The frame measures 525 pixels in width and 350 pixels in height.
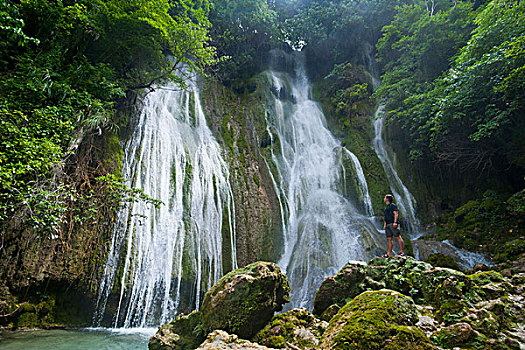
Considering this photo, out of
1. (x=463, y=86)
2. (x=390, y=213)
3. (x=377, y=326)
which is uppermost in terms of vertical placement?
(x=463, y=86)

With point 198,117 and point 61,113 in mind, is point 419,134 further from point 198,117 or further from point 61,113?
point 61,113

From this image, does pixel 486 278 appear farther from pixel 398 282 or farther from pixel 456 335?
pixel 456 335

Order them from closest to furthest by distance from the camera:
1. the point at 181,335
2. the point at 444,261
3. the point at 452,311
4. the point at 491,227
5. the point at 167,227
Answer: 1. the point at 452,311
2. the point at 181,335
3. the point at 167,227
4. the point at 444,261
5. the point at 491,227

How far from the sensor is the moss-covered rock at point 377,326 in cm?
207

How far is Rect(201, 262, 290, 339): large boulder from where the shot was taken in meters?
3.54

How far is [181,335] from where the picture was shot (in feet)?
12.7

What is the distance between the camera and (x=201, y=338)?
11.9ft

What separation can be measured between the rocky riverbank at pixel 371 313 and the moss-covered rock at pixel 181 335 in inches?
0.6

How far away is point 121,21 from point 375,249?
34.2 feet

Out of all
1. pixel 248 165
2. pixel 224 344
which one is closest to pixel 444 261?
pixel 224 344

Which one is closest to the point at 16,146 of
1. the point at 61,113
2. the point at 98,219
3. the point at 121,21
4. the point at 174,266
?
the point at 61,113

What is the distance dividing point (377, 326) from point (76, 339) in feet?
16.7

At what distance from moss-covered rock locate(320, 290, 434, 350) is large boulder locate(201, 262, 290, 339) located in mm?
1314

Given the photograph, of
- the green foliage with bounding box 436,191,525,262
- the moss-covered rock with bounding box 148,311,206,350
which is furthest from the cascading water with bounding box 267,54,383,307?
the moss-covered rock with bounding box 148,311,206,350
